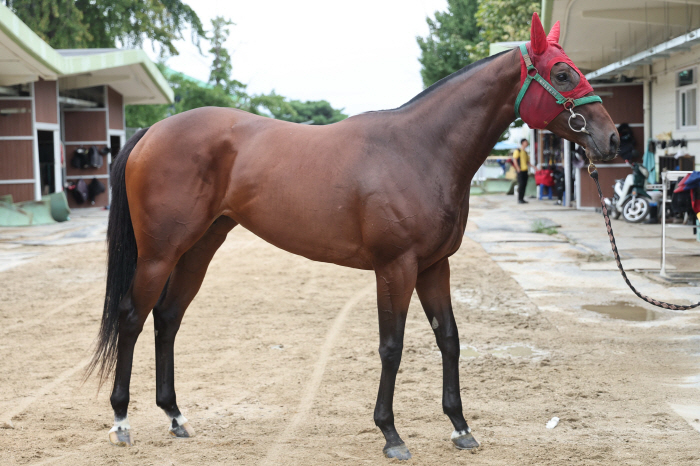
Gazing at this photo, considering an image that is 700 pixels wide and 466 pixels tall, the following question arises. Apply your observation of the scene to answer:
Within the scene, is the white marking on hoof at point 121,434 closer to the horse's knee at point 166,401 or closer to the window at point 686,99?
the horse's knee at point 166,401

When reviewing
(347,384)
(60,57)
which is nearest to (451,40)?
(60,57)

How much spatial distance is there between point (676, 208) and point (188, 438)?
6147 millimetres

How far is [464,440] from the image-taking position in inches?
132

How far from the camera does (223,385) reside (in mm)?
4430

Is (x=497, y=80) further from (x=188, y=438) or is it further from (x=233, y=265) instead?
(x=233, y=265)

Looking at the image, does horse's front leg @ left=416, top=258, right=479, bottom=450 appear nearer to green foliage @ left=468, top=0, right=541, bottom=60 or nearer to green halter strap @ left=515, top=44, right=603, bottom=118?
green halter strap @ left=515, top=44, right=603, bottom=118

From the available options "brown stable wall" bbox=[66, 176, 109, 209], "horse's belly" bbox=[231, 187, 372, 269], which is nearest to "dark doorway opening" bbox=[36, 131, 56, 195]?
"brown stable wall" bbox=[66, 176, 109, 209]

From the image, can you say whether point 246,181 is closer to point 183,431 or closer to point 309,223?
point 309,223

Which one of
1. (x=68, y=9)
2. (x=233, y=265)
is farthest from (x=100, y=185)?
(x=233, y=265)

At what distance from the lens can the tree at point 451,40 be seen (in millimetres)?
Result: 32281

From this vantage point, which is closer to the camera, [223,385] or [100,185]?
[223,385]

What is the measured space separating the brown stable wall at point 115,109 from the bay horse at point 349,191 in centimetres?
2013

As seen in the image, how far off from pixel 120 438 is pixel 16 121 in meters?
15.6

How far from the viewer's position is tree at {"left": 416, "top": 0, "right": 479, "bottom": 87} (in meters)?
32.3
